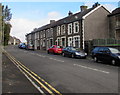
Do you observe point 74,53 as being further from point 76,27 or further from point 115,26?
point 115,26

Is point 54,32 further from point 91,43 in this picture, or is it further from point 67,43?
point 91,43

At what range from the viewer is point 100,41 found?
2269 cm

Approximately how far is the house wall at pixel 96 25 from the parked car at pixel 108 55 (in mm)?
12870

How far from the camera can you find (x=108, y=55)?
1424 centimetres

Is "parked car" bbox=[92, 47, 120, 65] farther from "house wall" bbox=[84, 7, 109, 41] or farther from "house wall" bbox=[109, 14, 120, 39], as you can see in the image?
"house wall" bbox=[109, 14, 120, 39]

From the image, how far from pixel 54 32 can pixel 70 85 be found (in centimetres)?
3357

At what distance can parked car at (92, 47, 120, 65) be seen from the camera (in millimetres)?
13453

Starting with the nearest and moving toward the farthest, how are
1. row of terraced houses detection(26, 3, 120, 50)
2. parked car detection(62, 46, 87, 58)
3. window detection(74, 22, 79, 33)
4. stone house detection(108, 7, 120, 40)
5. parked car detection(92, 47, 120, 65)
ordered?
parked car detection(92, 47, 120, 65) < parked car detection(62, 46, 87, 58) < stone house detection(108, 7, 120, 40) < row of terraced houses detection(26, 3, 120, 50) < window detection(74, 22, 79, 33)

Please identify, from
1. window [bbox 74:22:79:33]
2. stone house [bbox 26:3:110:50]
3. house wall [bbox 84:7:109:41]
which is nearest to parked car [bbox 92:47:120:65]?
stone house [bbox 26:3:110:50]

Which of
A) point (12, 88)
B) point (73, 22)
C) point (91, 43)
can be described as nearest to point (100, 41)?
point (91, 43)

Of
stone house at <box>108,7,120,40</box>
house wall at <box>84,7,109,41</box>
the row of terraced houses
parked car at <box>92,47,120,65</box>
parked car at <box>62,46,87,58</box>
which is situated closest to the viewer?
parked car at <box>92,47,120,65</box>

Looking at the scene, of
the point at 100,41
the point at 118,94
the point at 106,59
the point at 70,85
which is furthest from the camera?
the point at 100,41

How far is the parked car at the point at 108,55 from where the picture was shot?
13.5 meters

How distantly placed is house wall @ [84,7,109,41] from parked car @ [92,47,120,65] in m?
12.9
